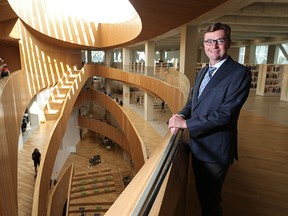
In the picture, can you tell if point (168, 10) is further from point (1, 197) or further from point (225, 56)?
point (1, 197)

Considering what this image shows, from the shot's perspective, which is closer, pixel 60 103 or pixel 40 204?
pixel 40 204

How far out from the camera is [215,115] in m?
1.61

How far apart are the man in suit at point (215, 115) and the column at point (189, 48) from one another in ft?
24.9

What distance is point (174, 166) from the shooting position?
166 centimetres

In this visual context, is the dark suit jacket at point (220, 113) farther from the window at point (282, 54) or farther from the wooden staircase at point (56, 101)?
the window at point (282, 54)

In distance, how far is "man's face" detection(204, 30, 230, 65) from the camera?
5.29 ft

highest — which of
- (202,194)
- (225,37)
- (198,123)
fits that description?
(225,37)

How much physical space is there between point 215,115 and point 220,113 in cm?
4

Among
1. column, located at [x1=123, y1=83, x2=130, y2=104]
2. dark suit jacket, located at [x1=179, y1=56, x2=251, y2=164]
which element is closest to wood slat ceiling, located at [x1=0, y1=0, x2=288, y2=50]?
dark suit jacket, located at [x1=179, y1=56, x2=251, y2=164]

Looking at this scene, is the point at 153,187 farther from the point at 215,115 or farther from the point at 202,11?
the point at 202,11

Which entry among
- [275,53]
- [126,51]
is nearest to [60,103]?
[126,51]

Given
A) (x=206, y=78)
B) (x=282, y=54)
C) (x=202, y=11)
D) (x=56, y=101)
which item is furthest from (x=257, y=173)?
(x=282, y=54)

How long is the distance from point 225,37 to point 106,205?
41.5ft

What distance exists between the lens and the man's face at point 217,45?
1.61m
